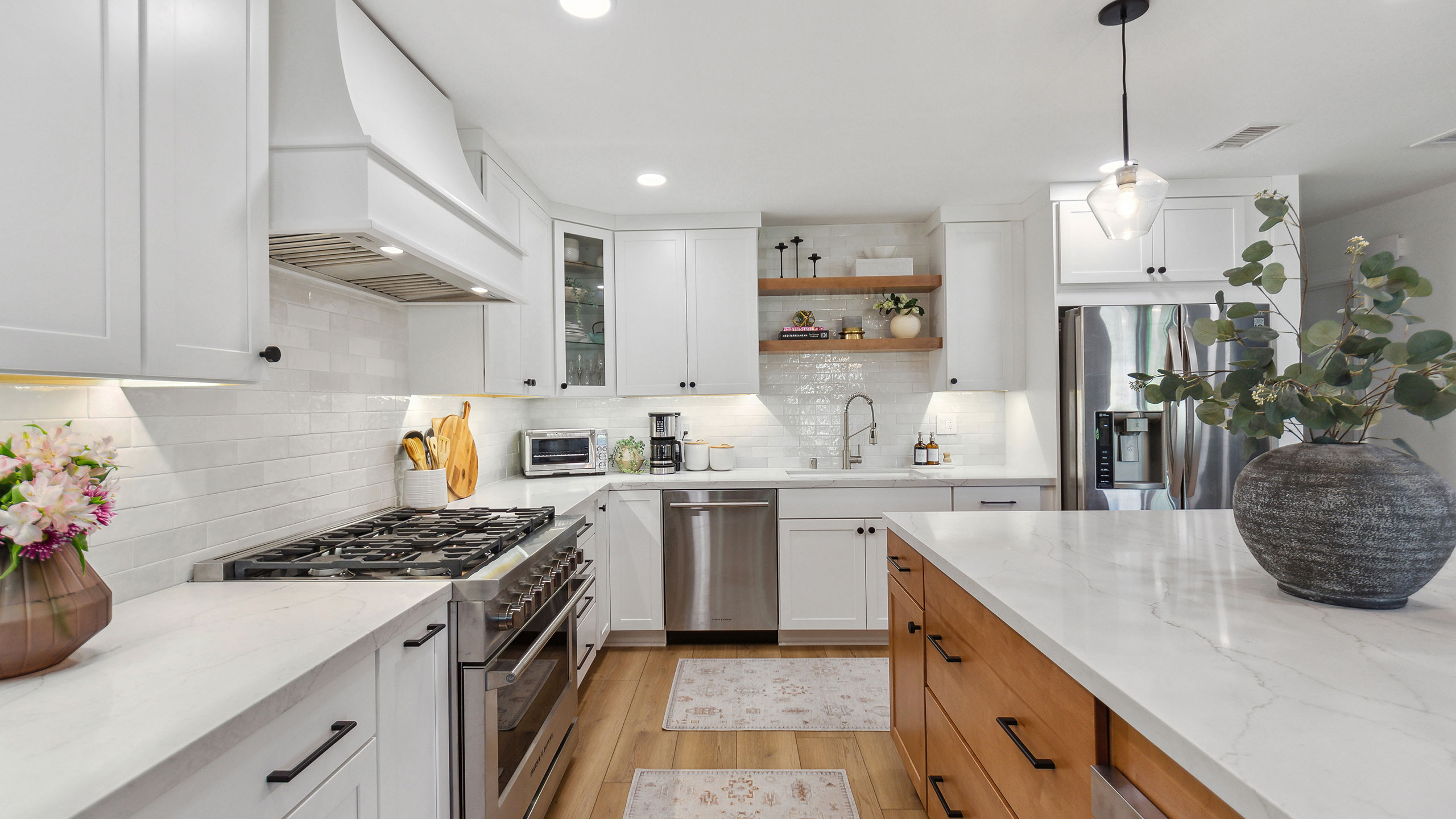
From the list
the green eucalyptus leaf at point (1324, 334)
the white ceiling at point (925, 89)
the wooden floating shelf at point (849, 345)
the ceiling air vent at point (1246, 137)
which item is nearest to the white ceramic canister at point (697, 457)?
the wooden floating shelf at point (849, 345)

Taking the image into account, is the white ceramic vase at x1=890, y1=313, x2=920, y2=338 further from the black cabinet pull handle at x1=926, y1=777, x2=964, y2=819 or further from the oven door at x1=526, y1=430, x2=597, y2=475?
the black cabinet pull handle at x1=926, y1=777, x2=964, y2=819

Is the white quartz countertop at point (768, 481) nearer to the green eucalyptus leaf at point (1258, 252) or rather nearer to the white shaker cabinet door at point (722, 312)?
the white shaker cabinet door at point (722, 312)

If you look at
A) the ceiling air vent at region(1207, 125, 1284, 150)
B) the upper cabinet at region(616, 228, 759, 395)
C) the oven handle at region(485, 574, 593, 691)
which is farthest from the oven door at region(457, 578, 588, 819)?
the ceiling air vent at region(1207, 125, 1284, 150)

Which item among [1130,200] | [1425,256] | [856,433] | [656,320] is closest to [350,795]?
[1130,200]

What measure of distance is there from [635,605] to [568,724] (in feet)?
4.02

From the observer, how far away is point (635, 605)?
11.6 feet

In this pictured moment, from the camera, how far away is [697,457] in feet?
12.8

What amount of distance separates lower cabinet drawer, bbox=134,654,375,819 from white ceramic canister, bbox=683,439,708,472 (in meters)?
2.69

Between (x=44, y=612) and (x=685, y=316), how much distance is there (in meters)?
3.09

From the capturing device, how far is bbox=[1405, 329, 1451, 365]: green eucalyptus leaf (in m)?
0.98

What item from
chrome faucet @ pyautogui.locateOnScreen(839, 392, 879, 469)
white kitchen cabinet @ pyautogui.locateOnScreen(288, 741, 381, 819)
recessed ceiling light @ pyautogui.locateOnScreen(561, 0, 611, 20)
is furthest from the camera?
chrome faucet @ pyautogui.locateOnScreen(839, 392, 879, 469)

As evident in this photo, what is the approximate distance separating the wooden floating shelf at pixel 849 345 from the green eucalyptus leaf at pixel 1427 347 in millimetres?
2843

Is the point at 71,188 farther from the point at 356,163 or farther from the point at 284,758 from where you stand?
the point at 284,758

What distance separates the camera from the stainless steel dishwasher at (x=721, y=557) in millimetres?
3557
